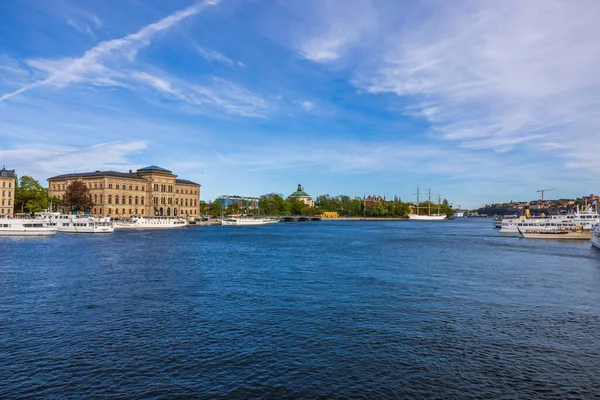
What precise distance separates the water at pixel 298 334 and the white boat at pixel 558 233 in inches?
2207

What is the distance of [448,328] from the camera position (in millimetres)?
22703

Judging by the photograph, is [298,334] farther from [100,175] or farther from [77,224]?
[100,175]

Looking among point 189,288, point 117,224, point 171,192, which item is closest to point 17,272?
point 189,288

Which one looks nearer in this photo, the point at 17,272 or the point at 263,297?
the point at 263,297

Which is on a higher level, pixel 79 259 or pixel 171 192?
pixel 171 192

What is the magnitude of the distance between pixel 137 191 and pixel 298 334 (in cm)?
16557

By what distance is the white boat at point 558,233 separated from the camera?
9038 centimetres

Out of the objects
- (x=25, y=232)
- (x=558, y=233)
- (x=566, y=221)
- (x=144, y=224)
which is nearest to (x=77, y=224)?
(x=25, y=232)

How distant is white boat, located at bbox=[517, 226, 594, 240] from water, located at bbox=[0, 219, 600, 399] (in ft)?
184

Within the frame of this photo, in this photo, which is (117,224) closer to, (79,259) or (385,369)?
(79,259)

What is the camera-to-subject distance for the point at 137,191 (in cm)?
17388

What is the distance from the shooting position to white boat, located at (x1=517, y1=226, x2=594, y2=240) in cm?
9038

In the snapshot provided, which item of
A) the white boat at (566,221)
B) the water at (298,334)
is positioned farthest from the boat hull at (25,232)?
the white boat at (566,221)

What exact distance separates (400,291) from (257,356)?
54.7 ft
